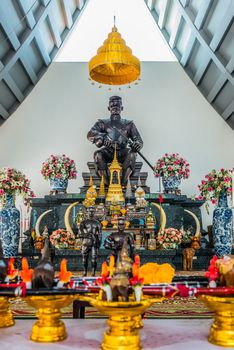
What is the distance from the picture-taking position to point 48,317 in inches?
68.0

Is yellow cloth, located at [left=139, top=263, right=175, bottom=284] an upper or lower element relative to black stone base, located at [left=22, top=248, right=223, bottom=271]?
lower

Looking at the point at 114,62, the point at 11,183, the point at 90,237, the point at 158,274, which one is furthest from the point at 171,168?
the point at 158,274

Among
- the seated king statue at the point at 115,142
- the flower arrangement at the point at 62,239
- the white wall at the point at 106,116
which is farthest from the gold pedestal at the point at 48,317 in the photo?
the white wall at the point at 106,116

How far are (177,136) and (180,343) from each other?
25.2 ft

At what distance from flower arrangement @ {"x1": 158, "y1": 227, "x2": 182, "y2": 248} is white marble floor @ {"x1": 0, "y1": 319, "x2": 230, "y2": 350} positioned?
3814 mm

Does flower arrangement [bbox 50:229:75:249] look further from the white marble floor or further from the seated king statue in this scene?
the white marble floor

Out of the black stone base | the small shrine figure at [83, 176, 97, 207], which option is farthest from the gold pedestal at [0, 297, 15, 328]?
the small shrine figure at [83, 176, 97, 207]

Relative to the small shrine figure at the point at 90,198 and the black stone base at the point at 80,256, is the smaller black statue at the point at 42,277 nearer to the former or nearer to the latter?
the black stone base at the point at 80,256

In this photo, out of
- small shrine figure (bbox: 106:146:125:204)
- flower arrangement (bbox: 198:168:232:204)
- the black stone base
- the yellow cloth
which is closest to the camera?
the yellow cloth

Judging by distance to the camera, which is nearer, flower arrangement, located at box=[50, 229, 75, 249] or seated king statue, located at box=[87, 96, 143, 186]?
flower arrangement, located at box=[50, 229, 75, 249]

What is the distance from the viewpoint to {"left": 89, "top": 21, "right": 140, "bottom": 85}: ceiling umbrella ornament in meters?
5.68

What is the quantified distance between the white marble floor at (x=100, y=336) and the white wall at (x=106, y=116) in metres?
6.96

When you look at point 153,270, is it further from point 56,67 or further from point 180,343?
point 56,67

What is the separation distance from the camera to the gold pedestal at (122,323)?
5.06ft
